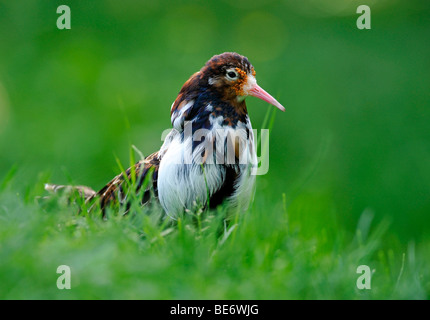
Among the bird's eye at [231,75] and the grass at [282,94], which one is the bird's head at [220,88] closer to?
the bird's eye at [231,75]

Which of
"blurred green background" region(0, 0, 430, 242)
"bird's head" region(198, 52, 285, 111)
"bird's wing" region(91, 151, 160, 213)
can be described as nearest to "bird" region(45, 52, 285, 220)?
"bird's head" region(198, 52, 285, 111)

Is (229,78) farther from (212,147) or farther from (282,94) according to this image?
(282,94)

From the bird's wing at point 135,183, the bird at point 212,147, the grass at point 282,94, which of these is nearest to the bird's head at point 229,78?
the bird at point 212,147

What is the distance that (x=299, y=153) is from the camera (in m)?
10.2

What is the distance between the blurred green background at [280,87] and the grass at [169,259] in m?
5.35

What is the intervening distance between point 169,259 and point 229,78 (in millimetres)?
1293

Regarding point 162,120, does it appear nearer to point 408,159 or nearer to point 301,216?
point 408,159

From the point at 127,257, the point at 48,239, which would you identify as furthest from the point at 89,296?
the point at 48,239

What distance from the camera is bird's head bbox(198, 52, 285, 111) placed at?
390 centimetres

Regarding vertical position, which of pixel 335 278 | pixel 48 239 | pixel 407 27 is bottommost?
pixel 335 278

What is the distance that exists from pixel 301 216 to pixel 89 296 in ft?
7.68

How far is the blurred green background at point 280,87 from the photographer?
9820mm

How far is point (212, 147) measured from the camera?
3.85 meters

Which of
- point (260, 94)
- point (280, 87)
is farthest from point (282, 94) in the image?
point (260, 94)
